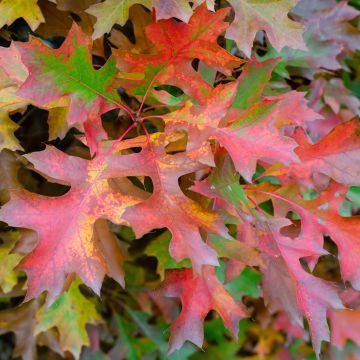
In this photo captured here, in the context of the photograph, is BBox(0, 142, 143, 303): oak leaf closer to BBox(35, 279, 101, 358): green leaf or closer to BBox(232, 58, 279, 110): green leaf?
BBox(232, 58, 279, 110): green leaf

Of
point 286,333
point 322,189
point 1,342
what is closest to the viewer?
point 322,189

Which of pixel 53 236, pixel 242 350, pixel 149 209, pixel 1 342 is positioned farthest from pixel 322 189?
pixel 1 342

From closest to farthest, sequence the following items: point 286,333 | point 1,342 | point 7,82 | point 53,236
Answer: point 53,236 < point 7,82 < point 1,342 < point 286,333

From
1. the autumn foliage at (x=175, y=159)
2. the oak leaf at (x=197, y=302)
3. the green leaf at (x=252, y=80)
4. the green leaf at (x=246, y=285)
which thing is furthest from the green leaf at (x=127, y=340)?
the green leaf at (x=252, y=80)

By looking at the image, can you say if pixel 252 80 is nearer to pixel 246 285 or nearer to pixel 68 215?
pixel 68 215

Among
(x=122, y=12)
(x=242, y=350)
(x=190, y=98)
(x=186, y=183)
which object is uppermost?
(x=122, y=12)

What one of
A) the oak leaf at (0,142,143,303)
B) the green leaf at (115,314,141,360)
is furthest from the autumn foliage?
the green leaf at (115,314,141,360)

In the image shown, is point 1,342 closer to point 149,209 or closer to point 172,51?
point 149,209

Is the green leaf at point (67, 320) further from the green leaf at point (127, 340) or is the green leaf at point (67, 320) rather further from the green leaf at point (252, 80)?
the green leaf at point (252, 80)
